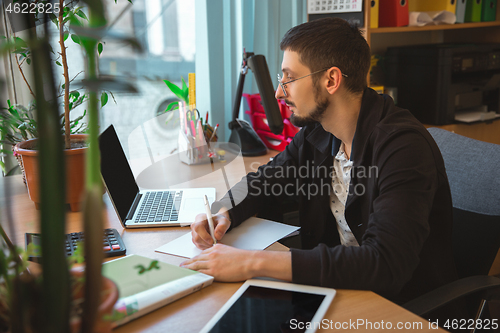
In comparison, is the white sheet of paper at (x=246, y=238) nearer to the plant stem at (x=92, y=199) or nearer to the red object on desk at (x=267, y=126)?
the plant stem at (x=92, y=199)

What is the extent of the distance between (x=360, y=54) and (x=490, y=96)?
178 centimetres

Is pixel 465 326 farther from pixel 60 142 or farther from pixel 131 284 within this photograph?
pixel 60 142

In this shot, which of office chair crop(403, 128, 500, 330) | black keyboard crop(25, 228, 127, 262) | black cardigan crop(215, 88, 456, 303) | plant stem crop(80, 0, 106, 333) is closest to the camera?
plant stem crop(80, 0, 106, 333)

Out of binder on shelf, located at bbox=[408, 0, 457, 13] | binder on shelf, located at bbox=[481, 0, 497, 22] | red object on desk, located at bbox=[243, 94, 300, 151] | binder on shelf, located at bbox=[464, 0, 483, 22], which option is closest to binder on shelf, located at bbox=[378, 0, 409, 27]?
binder on shelf, located at bbox=[408, 0, 457, 13]

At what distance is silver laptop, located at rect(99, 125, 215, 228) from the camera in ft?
3.67

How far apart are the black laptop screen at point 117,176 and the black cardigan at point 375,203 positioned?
10.9 inches

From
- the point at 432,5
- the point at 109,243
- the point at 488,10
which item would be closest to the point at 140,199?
the point at 109,243

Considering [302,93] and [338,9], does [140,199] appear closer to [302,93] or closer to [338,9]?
[302,93]

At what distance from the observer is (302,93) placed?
1.26m

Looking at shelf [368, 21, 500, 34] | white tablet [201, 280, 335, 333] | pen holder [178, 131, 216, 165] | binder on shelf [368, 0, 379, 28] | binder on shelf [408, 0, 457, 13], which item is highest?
binder on shelf [408, 0, 457, 13]

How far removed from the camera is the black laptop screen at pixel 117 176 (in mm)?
1098

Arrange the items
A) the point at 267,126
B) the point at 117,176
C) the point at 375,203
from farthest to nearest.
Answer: the point at 267,126
the point at 117,176
the point at 375,203

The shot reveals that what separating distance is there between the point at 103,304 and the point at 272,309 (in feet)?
1.28

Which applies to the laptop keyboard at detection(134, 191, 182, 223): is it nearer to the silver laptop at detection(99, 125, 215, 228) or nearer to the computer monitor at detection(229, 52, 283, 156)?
the silver laptop at detection(99, 125, 215, 228)
